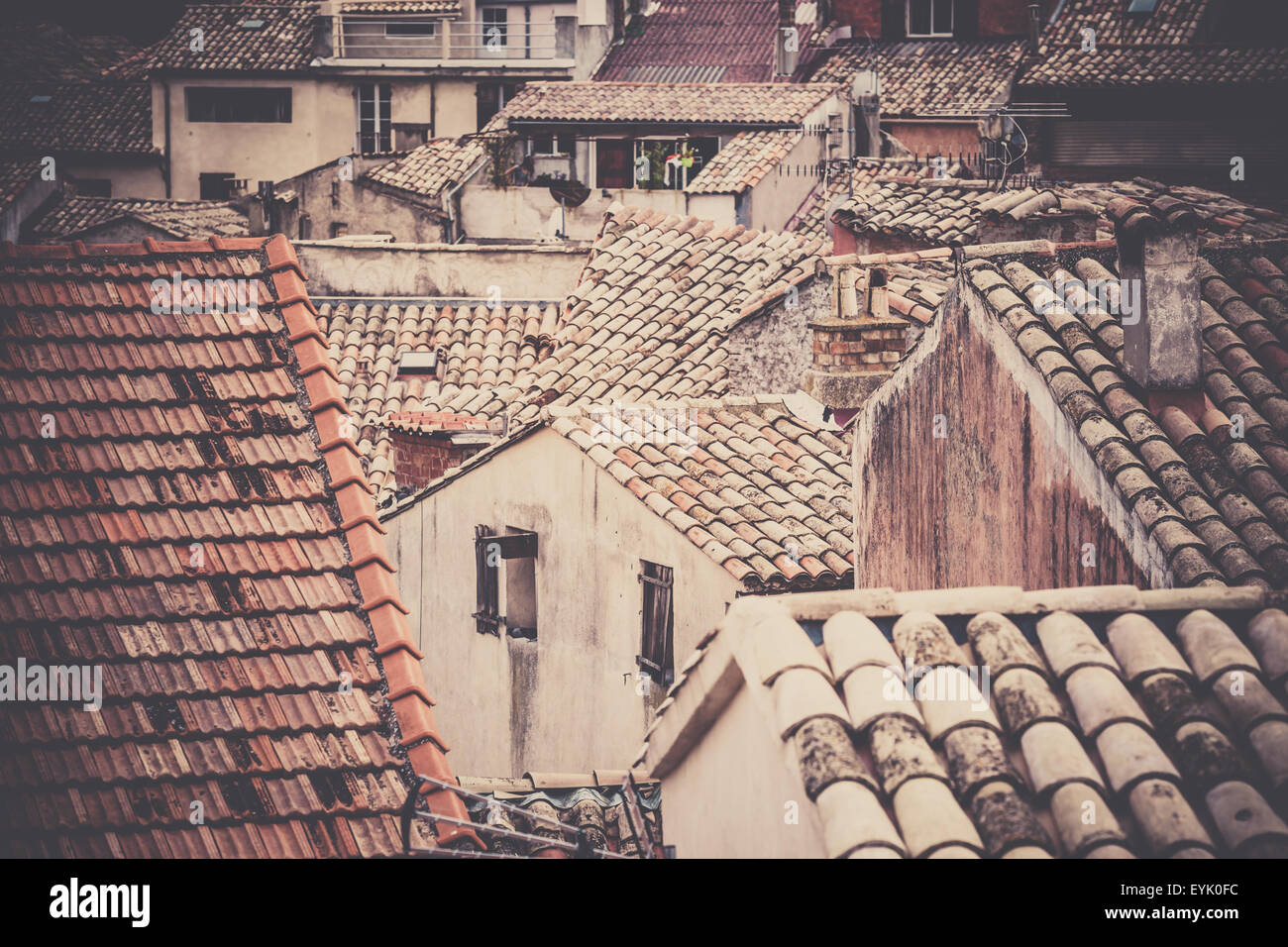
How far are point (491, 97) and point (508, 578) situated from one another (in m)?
35.0

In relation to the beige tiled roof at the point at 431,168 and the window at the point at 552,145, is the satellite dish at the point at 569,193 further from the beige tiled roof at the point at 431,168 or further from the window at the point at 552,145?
the window at the point at 552,145

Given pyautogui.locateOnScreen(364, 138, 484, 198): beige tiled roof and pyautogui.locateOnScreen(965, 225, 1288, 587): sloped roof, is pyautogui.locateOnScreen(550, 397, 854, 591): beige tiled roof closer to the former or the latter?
pyautogui.locateOnScreen(965, 225, 1288, 587): sloped roof

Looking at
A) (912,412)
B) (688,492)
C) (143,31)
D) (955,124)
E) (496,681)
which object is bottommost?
(496,681)

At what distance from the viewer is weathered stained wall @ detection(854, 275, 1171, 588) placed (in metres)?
8.09

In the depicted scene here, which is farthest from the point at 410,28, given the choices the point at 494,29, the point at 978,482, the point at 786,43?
the point at 978,482

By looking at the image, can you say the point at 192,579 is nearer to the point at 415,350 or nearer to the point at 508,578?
the point at 508,578

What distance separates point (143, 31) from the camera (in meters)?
61.3

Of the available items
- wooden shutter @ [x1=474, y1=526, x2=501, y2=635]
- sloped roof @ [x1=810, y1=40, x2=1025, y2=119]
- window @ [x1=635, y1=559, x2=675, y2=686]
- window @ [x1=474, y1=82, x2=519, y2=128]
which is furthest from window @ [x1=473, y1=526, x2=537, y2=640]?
window @ [x1=474, y1=82, x2=519, y2=128]

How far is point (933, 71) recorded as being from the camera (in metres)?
42.0
